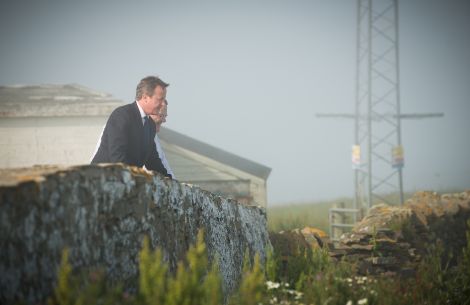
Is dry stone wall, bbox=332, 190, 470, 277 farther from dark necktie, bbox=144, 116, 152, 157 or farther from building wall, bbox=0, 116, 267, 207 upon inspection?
building wall, bbox=0, 116, 267, 207

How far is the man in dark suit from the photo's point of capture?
3.95 m

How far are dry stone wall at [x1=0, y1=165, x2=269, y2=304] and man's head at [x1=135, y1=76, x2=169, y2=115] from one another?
3.86ft

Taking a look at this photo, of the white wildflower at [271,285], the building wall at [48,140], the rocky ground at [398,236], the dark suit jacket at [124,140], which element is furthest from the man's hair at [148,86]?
the building wall at [48,140]

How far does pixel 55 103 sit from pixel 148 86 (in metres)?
7.00

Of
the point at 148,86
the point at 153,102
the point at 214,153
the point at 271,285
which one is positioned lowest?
the point at 271,285

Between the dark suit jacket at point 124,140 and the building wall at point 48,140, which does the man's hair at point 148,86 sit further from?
the building wall at point 48,140

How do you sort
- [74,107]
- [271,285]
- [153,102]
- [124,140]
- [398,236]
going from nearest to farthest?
[124,140] → [271,285] → [153,102] → [398,236] → [74,107]

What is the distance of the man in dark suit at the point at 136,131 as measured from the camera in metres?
3.95

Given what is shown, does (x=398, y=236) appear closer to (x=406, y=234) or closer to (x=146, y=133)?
(x=406, y=234)

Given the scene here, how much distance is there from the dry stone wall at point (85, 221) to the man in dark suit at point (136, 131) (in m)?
0.78

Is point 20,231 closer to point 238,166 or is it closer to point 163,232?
point 163,232

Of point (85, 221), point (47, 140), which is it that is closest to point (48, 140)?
point (47, 140)

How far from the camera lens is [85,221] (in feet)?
7.45

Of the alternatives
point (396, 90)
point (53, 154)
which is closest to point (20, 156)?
point (53, 154)
